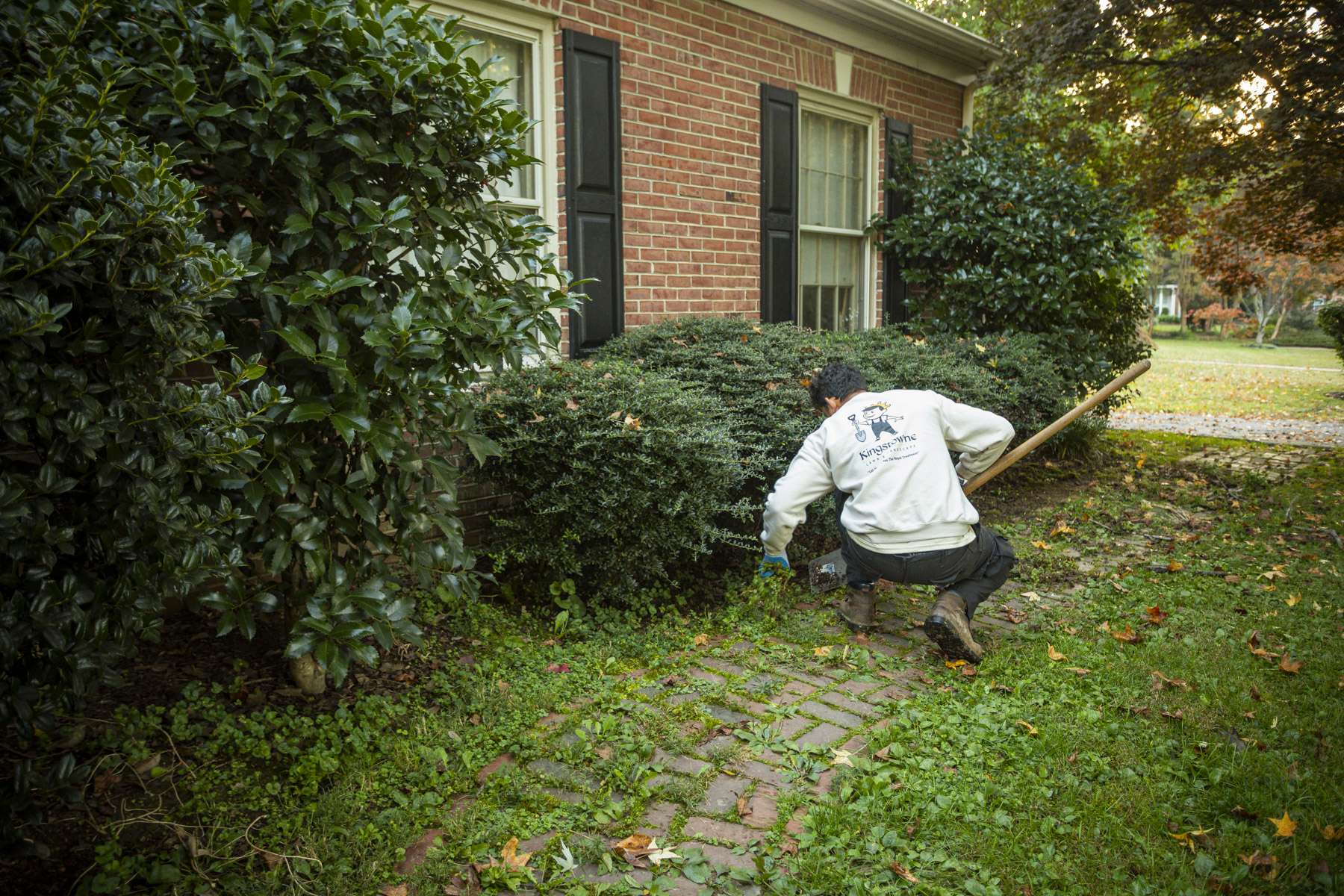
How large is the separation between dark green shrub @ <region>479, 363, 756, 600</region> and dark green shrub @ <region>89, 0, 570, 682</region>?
0.78m

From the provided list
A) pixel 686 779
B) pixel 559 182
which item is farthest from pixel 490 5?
pixel 686 779

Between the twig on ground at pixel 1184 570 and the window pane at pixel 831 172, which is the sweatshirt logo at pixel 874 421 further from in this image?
the window pane at pixel 831 172

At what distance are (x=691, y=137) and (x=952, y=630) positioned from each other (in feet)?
14.1

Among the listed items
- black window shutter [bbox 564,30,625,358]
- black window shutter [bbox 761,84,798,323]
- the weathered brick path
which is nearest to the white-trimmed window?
black window shutter [bbox 761,84,798,323]

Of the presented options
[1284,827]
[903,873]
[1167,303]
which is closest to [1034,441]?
[1284,827]

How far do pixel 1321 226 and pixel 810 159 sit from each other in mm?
4863

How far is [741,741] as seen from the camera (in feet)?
11.0

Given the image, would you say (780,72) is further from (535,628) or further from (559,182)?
(535,628)

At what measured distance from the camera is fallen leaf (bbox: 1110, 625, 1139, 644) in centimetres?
443

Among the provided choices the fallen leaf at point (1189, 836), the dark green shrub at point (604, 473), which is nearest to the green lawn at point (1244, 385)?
the dark green shrub at point (604, 473)

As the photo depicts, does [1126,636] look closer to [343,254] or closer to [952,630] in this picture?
[952,630]

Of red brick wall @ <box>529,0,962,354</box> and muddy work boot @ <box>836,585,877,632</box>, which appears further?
red brick wall @ <box>529,0,962,354</box>

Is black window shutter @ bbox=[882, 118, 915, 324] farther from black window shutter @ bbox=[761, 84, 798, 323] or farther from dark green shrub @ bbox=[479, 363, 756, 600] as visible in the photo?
dark green shrub @ bbox=[479, 363, 756, 600]

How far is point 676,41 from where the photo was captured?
6613 millimetres
